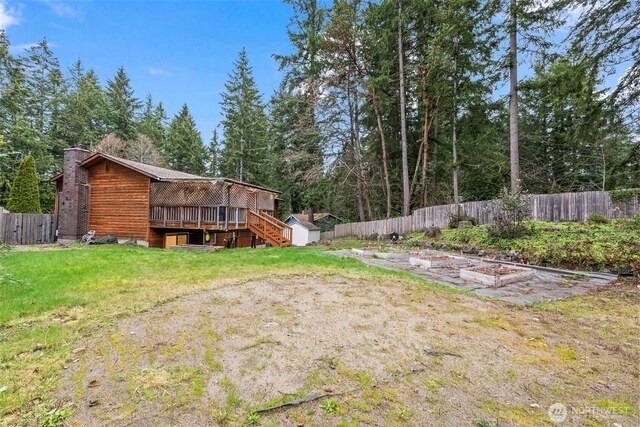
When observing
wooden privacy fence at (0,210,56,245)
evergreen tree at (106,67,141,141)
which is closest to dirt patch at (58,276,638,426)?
wooden privacy fence at (0,210,56,245)

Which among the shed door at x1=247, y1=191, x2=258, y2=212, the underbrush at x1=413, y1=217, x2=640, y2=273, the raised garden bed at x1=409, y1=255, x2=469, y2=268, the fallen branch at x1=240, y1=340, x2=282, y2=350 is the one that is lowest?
the fallen branch at x1=240, y1=340, x2=282, y2=350

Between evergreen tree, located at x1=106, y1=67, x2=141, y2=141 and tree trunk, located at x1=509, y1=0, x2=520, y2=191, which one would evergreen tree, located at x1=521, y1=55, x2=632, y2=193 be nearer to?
tree trunk, located at x1=509, y1=0, x2=520, y2=191

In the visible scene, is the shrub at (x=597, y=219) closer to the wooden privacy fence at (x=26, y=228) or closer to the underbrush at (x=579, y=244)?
the underbrush at (x=579, y=244)

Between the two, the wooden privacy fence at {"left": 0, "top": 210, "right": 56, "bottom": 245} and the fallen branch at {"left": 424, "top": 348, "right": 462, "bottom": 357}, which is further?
the wooden privacy fence at {"left": 0, "top": 210, "right": 56, "bottom": 245}

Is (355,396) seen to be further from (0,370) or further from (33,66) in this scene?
(33,66)

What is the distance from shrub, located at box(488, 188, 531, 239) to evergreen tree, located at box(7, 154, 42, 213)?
23842mm

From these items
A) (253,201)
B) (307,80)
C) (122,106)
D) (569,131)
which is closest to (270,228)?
(253,201)

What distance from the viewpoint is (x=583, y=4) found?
9086 mm

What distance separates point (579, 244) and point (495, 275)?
3.36m

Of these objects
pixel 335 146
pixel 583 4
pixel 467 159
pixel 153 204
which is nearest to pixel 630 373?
pixel 583 4

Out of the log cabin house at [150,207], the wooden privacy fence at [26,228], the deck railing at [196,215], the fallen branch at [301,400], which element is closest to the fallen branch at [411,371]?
the fallen branch at [301,400]

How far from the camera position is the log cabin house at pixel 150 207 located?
43.2 ft

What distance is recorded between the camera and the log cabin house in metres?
13.2

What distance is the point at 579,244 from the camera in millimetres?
7094
